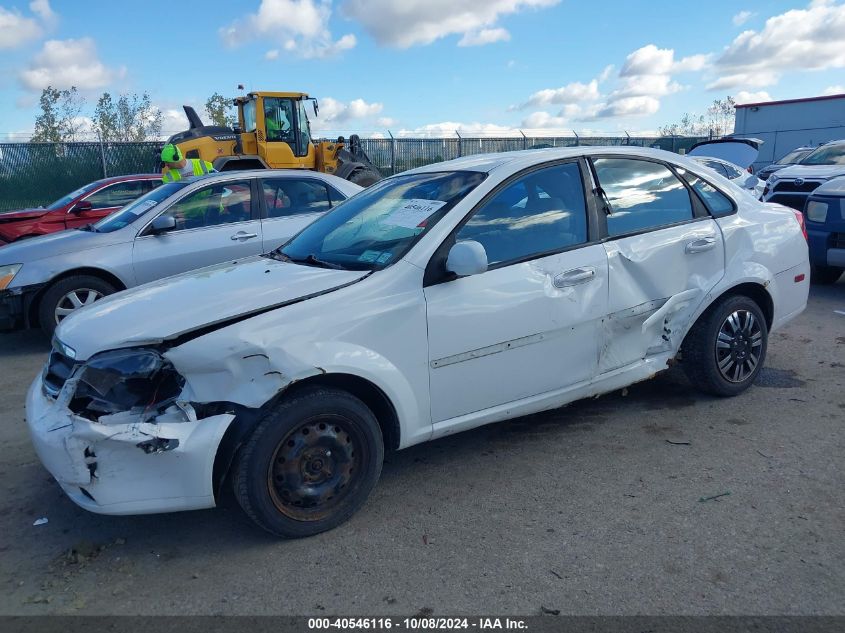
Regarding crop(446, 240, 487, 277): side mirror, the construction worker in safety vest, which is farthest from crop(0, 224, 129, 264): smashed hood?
crop(446, 240, 487, 277): side mirror

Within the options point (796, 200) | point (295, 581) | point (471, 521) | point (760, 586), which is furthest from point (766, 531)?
point (796, 200)

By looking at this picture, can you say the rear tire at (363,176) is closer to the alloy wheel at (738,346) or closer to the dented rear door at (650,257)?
the dented rear door at (650,257)

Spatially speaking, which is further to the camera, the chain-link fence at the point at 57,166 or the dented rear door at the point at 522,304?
the chain-link fence at the point at 57,166

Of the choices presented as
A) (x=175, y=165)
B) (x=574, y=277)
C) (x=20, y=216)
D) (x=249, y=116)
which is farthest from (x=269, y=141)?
(x=574, y=277)

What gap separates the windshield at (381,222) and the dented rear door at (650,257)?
939mm

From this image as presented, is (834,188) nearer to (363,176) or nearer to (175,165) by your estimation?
(175,165)

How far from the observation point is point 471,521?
319 centimetres

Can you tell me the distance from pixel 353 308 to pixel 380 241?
2.06 ft

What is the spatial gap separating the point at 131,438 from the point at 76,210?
26.1ft

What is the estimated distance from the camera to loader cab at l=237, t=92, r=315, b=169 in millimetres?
15438

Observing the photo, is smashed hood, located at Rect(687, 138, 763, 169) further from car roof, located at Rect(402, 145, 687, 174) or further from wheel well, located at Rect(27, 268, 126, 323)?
wheel well, located at Rect(27, 268, 126, 323)

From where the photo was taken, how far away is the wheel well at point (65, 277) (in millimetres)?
6406

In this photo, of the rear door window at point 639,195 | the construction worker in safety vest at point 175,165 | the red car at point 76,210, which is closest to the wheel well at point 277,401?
the rear door window at point 639,195

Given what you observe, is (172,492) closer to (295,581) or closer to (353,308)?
(295,581)
